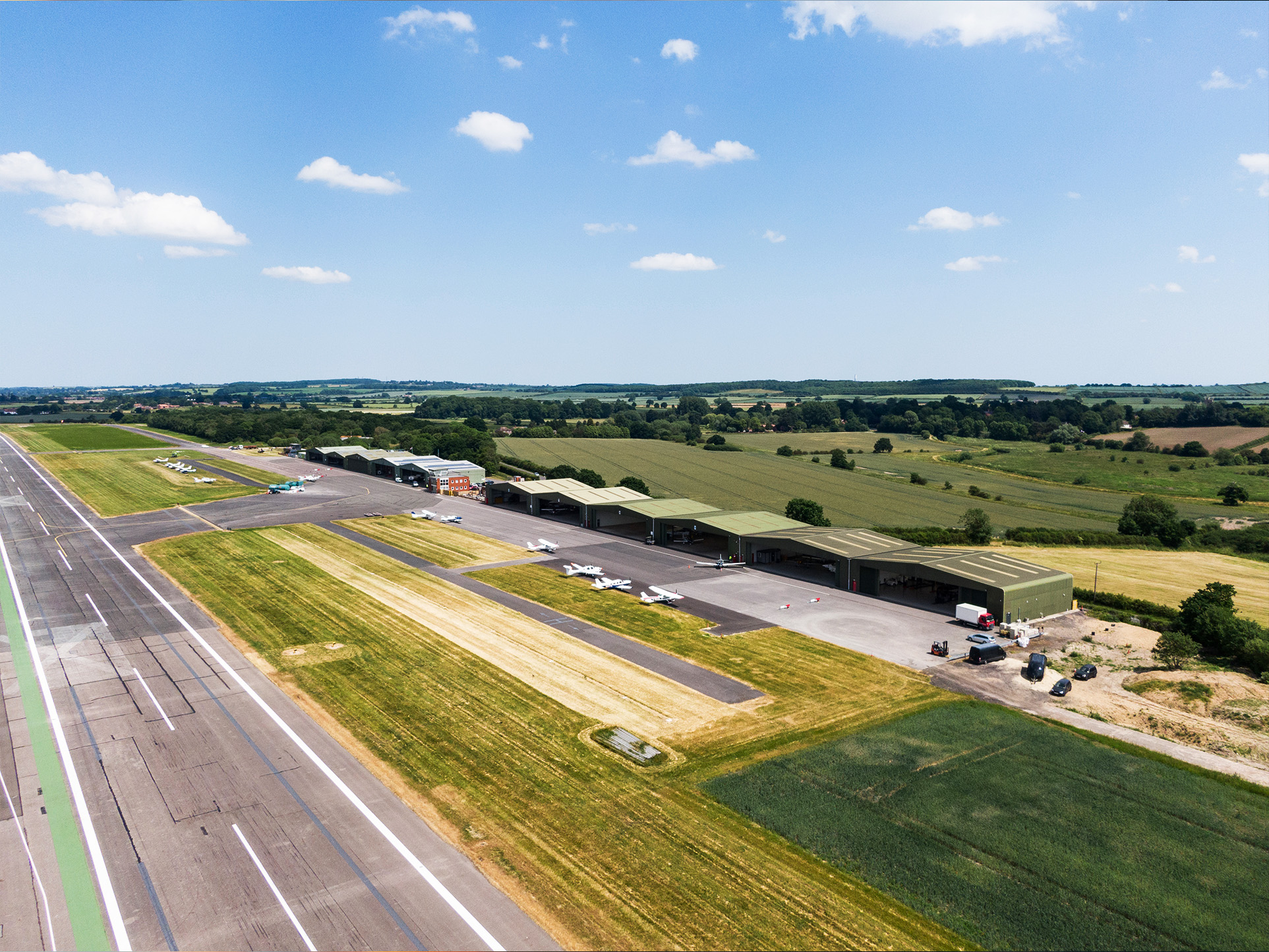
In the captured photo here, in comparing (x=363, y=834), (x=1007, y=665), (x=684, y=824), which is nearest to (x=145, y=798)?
(x=363, y=834)

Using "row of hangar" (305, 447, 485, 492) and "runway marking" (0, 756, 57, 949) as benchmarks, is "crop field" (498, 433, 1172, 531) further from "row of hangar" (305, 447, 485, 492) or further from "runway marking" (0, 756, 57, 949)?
"runway marking" (0, 756, 57, 949)

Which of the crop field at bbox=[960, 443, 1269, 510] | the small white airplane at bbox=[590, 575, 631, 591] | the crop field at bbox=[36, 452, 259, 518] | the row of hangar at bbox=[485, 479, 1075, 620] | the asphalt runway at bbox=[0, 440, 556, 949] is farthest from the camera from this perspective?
the crop field at bbox=[960, 443, 1269, 510]

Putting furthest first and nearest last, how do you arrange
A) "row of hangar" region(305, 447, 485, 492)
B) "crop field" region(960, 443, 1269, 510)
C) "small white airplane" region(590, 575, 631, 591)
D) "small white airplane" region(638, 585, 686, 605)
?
"crop field" region(960, 443, 1269, 510), "row of hangar" region(305, 447, 485, 492), "small white airplane" region(590, 575, 631, 591), "small white airplane" region(638, 585, 686, 605)

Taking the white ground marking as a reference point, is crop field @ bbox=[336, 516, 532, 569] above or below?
above

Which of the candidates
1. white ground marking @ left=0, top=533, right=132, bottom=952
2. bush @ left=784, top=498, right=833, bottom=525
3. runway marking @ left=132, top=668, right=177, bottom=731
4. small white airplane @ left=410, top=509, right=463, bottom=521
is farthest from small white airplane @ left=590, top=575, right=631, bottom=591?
white ground marking @ left=0, top=533, right=132, bottom=952

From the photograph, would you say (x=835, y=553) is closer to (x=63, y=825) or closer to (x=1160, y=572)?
(x=1160, y=572)

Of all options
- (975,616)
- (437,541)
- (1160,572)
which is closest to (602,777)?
(975,616)
